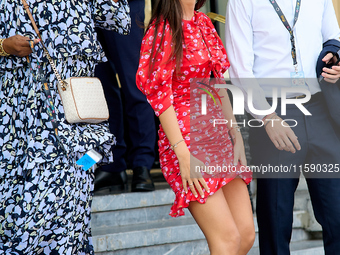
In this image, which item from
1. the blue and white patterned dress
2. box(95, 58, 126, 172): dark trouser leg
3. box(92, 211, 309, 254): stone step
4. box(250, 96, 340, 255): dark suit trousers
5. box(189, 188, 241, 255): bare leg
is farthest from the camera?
box(95, 58, 126, 172): dark trouser leg

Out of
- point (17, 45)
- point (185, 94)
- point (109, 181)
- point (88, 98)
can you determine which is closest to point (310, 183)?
point (185, 94)

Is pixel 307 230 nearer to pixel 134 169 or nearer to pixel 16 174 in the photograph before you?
pixel 134 169

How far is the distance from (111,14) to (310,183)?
1436 mm

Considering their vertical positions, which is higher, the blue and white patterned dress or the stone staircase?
the blue and white patterned dress

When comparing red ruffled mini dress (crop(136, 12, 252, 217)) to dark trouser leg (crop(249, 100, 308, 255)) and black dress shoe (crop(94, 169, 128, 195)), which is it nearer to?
dark trouser leg (crop(249, 100, 308, 255))

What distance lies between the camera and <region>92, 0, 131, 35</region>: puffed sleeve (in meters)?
2.54

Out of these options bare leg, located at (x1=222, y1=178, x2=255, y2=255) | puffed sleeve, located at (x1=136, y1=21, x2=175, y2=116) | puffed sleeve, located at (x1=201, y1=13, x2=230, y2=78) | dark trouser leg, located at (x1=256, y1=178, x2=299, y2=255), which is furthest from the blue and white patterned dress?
dark trouser leg, located at (x1=256, y1=178, x2=299, y2=255)

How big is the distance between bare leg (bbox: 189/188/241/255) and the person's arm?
0.53m

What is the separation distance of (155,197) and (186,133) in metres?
1.58

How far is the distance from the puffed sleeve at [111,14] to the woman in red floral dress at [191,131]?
0.37m

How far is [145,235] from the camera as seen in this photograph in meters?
3.41

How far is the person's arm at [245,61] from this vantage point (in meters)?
2.45

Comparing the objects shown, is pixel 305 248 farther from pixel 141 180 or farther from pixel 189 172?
pixel 189 172

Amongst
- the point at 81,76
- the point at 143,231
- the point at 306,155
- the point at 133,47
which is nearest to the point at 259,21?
the point at 306,155
